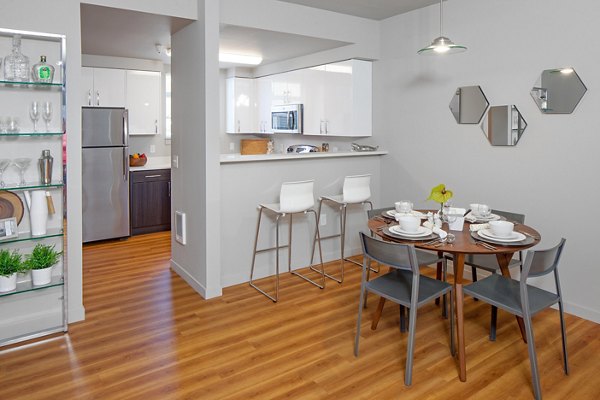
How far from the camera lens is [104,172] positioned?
18.1 feet

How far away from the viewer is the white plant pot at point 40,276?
3010mm

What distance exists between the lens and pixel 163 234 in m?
6.09

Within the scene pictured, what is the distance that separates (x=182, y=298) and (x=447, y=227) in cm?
218

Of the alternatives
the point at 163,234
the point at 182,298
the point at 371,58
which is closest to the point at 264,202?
the point at 182,298

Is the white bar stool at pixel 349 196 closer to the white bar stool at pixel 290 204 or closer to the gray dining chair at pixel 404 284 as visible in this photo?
the white bar stool at pixel 290 204

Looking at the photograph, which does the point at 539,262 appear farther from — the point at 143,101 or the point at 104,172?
the point at 143,101

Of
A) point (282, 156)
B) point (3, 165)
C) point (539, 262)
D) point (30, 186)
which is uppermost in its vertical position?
point (282, 156)

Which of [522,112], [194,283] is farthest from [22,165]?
[522,112]

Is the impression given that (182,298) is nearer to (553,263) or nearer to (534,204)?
(553,263)

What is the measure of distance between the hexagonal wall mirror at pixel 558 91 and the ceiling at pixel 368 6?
1322mm

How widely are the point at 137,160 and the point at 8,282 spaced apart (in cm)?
354

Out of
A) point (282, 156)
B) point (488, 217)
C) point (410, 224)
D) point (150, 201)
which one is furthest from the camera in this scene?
point (150, 201)

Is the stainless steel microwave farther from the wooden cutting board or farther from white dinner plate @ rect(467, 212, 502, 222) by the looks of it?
white dinner plate @ rect(467, 212, 502, 222)

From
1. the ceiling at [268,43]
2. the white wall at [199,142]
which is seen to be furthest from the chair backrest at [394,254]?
the ceiling at [268,43]
